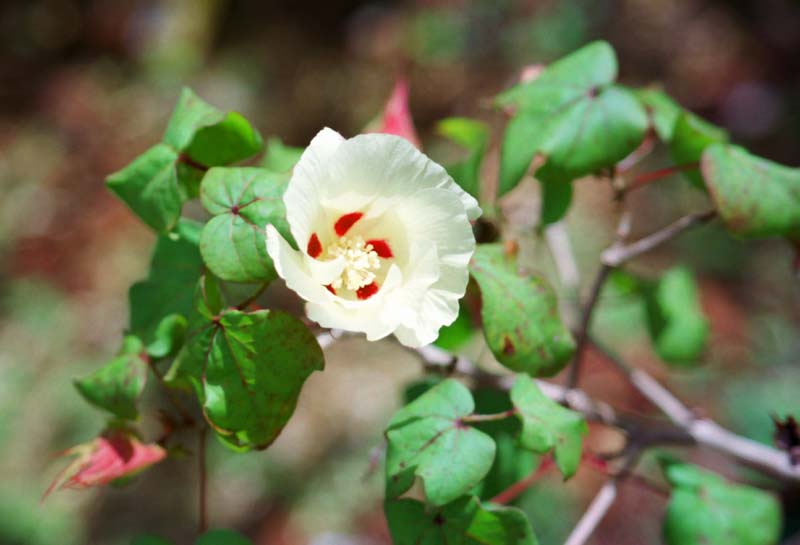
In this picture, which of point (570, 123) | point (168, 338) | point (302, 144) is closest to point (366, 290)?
point (168, 338)

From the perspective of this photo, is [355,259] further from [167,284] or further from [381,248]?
[167,284]

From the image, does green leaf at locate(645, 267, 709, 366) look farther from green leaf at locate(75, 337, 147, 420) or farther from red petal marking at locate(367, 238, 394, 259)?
green leaf at locate(75, 337, 147, 420)

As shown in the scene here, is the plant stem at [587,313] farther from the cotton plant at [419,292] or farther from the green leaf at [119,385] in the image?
the green leaf at [119,385]

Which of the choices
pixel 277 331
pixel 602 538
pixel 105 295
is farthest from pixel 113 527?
pixel 277 331

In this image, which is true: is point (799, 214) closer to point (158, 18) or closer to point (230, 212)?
point (230, 212)

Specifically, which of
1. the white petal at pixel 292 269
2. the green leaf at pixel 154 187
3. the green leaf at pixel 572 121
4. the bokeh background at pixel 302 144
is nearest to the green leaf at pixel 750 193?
the green leaf at pixel 572 121
